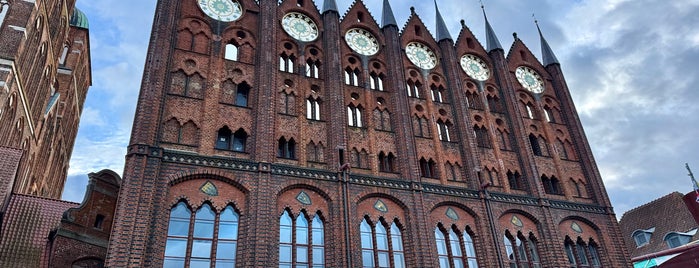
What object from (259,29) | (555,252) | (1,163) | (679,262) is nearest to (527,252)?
(555,252)

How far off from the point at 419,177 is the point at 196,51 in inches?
433

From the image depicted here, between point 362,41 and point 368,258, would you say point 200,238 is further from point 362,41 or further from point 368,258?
point 362,41

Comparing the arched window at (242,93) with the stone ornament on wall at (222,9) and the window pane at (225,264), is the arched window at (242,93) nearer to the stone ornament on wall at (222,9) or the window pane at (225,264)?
the stone ornament on wall at (222,9)

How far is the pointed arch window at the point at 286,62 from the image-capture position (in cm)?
2250

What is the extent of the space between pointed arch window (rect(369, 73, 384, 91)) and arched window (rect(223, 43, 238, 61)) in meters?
6.58

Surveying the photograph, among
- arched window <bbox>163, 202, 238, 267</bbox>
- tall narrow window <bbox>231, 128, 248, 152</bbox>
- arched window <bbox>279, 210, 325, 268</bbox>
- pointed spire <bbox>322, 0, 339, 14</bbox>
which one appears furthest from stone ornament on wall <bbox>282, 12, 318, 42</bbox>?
arched window <bbox>163, 202, 238, 267</bbox>

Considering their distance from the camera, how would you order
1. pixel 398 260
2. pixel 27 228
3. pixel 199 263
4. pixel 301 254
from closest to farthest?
pixel 199 263
pixel 301 254
pixel 27 228
pixel 398 260

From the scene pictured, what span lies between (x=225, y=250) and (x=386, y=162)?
8175mm

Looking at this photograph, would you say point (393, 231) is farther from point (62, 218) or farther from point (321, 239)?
point (62, 218)

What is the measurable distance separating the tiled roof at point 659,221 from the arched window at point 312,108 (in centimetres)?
2510

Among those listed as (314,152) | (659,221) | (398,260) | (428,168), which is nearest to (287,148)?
(314,152)

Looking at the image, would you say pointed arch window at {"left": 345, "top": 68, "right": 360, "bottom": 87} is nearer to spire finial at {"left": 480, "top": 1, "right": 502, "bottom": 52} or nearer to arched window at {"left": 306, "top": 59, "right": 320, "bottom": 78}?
arched window at {"left": 306, "top": 59, "right": 320, "bottom": 78}

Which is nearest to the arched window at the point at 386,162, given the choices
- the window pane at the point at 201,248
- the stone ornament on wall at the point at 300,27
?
the stone ornament on wall at the point at 300,27

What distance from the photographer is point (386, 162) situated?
21.6m
